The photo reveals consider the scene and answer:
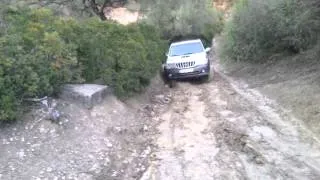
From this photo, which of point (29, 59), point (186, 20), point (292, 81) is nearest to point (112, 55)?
point (29, 59)

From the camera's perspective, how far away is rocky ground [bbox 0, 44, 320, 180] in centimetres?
938

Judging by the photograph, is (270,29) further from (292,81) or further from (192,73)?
(292,81)

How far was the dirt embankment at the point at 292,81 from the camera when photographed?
1414cm

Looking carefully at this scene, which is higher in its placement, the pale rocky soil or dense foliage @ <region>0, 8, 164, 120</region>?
dense foliage @ <region>0, 8, 164, 120</region>

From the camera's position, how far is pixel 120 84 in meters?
15.1

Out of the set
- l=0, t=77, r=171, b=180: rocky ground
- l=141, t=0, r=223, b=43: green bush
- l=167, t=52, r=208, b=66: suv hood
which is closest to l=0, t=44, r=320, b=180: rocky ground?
l=0, t=77, r=171, b=180: rocky ground

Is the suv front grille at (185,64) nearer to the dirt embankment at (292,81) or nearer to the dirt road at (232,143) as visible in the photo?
the dirt embankment at (292,81)

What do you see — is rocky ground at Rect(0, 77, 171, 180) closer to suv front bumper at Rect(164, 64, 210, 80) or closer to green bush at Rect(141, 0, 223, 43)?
suv front bumper at Rect(164, 64, 210, 80)

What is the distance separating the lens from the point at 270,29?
24.4m

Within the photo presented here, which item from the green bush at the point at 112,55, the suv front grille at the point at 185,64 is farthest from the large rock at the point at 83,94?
the suv front grille at the point at 185,64

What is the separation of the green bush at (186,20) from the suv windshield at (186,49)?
482 inches

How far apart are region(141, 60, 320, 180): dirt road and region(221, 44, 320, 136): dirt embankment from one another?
0.38 metres

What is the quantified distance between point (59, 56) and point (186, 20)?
95.2ft

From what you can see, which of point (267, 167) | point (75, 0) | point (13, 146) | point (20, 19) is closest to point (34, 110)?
point (13, 146)
